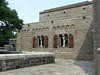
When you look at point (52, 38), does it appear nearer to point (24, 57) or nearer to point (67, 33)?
point (67, 33)

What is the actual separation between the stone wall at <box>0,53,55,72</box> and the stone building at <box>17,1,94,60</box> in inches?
232

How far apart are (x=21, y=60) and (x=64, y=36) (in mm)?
9385

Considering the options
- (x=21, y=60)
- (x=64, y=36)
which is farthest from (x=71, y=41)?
(x=21, y=60)

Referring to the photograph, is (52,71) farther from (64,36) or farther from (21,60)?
(64,36)

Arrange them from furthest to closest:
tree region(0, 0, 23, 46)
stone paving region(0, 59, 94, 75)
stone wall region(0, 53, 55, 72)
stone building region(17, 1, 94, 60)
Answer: stone building region(17, 1, 94, 60) → tree region(0, 0, 23, 46) → stone wall region(0, 53, 55, 72) → stone paving region(0, 59, 94, 75)

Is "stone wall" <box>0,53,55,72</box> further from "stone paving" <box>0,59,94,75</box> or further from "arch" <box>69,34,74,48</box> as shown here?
"arch" <box>69,34,74,48</box>

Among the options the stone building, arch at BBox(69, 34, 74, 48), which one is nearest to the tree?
the stone building

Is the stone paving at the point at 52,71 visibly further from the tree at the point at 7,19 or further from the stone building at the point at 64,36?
the stone building at the point at 64,36

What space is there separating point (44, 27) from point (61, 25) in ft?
9.15

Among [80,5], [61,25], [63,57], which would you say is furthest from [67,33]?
[80,5]

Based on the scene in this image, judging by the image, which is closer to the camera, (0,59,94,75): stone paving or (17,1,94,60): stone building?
(0,59,94,75): stone paving

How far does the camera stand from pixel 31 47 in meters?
19.2

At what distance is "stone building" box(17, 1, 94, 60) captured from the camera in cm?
1470

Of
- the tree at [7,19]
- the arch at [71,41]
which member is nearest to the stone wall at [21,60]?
the tree at [7,19]
